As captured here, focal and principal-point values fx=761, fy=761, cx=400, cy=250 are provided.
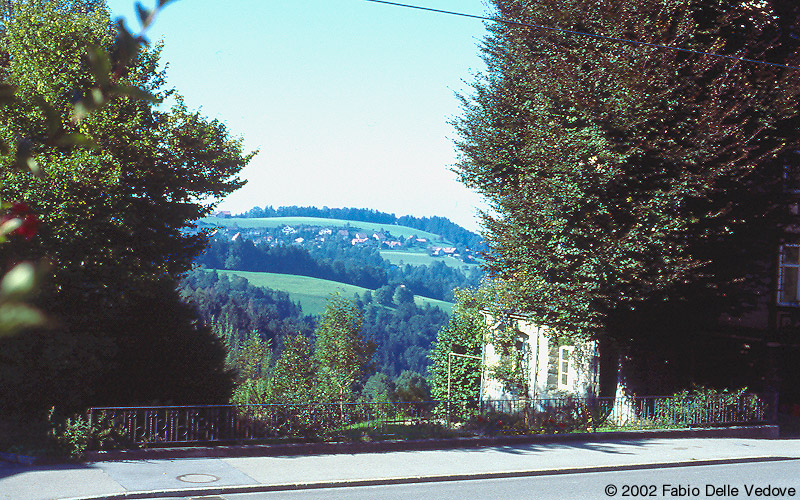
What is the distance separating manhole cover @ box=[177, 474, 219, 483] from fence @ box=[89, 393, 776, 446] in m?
1.99

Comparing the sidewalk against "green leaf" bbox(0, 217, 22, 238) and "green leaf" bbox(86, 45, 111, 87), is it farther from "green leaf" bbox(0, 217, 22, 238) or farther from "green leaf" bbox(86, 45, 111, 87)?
"green leaf" bbox(86, 45, 111, 87)

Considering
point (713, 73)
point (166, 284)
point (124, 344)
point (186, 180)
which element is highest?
point (713, 73)

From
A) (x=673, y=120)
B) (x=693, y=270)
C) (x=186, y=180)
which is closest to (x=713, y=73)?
(x=673, y=120)

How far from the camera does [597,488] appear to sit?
47.3ft

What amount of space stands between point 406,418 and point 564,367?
15595 mm

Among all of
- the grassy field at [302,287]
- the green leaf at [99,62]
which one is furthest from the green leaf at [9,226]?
the grassy field at [302,287]

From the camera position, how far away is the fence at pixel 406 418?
15883 mm

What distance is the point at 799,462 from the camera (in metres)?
18.0

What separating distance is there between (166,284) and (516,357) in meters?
19.2

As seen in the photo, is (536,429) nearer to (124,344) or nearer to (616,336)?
(616,336)

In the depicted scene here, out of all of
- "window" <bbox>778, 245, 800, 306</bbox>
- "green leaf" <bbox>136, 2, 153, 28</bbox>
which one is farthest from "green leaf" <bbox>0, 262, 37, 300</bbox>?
"window" <bbox>778, 245, 800, 306</bbox>

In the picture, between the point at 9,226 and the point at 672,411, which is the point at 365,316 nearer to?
A: the point at 672,411

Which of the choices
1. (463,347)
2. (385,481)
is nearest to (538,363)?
(463,347)

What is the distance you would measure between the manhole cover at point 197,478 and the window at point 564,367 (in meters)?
20.6
